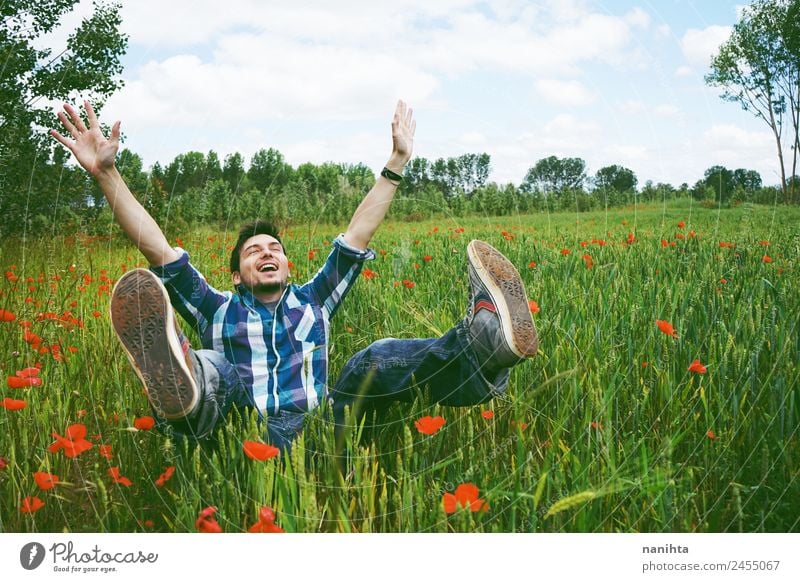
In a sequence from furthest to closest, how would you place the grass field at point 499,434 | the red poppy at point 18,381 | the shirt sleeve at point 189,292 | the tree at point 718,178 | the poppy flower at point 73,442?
1. the tree at point 718,178
2. the shirt sleeve at point 189,292
3. the red poppy at point 18,381
4. the grass field at point 499,434
5. the poppy flower at point 73,442

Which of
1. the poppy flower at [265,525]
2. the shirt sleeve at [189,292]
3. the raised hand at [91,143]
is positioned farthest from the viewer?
the shirt sleeve at [189,292]

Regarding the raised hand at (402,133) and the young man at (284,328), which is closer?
the young man at (284,328)

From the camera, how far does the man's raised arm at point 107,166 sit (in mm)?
1930

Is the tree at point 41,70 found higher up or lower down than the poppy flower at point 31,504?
higher up

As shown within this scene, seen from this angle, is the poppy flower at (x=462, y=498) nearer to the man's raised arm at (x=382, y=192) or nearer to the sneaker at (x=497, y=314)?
the sneaker at (x=497, y=314)

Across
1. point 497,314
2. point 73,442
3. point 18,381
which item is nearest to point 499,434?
point 497,314

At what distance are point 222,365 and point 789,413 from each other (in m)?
1.75

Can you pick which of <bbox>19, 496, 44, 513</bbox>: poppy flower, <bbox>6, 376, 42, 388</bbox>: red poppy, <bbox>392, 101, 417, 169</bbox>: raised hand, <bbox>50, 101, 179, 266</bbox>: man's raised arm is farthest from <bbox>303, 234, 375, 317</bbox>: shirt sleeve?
<bbox>19, 496, 44, 513</bbox>: poppy flower

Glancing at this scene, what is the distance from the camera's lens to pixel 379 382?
203 cm

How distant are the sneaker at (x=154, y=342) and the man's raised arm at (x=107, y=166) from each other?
1.05 ft

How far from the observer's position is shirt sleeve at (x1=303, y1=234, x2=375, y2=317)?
2.25 meters

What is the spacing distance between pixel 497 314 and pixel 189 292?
112 centimetres
